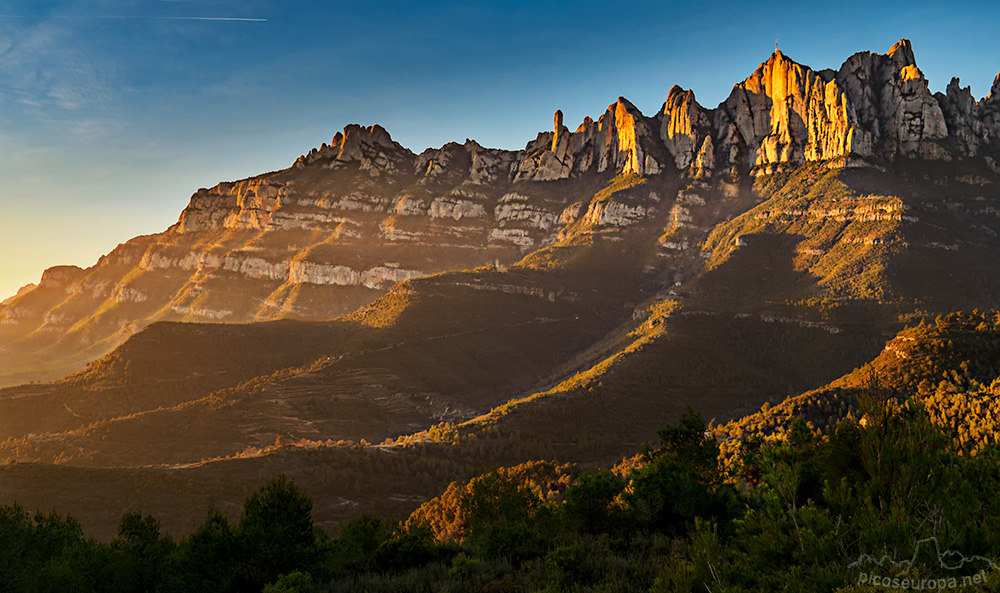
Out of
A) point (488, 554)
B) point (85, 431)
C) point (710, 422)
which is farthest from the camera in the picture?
point (85, 431)

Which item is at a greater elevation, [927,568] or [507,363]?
[927,568]

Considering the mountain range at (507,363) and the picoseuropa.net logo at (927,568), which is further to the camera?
the mountain range at (507,363)

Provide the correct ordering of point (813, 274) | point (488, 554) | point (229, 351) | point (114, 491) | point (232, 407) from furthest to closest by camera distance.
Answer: point (813, 274) → point (229, 351) → point (232, 407) → point (114, 491) → point (488, 554)

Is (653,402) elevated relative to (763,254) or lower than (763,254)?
lower

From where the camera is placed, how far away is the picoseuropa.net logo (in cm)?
852

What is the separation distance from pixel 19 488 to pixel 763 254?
168m

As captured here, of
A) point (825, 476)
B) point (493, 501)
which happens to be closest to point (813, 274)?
point (493, 501)

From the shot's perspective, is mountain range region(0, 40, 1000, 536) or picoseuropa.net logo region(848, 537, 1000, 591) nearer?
picoseuropa.net logo region(848, 537, 1000, 591)

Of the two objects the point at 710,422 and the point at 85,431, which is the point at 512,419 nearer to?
the point at 710,422

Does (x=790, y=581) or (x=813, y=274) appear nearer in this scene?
→ (x=790, y=581)

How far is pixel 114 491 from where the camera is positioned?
210 feet

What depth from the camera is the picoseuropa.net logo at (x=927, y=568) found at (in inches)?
336

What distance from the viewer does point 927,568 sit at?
943 centimetres

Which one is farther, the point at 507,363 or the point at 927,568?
the point at 507,363
